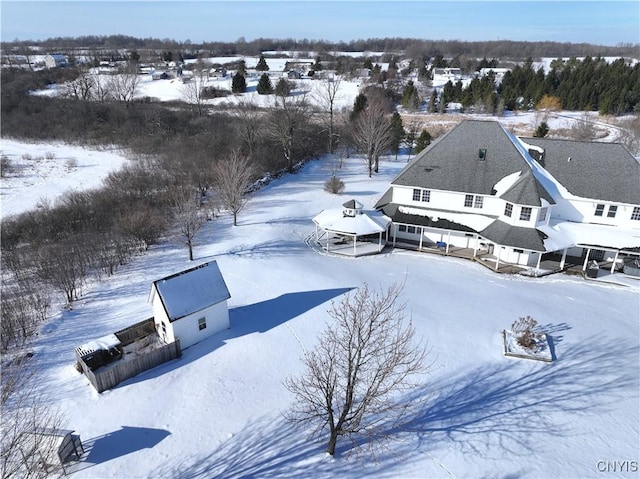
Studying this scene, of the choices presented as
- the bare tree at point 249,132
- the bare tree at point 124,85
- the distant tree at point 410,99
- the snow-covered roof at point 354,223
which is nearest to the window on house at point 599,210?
the snow-covered roof at point 354,223

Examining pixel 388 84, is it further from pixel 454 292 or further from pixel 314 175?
pixel 454 292

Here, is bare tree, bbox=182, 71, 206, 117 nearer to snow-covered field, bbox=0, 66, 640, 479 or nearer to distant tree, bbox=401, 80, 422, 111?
distant tree, bbox=401, 80, 422, 111

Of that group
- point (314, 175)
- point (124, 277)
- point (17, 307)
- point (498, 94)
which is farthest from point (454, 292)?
point (498, 94)

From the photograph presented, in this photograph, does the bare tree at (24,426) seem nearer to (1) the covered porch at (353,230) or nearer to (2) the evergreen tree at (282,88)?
(1) the covered porch at (353,230)

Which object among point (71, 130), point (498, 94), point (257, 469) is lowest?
point (257, 469)

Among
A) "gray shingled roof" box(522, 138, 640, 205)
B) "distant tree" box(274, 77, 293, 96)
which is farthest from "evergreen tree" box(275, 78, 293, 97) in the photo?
"gray shingled roof" box(522, 138, 640, 205)
